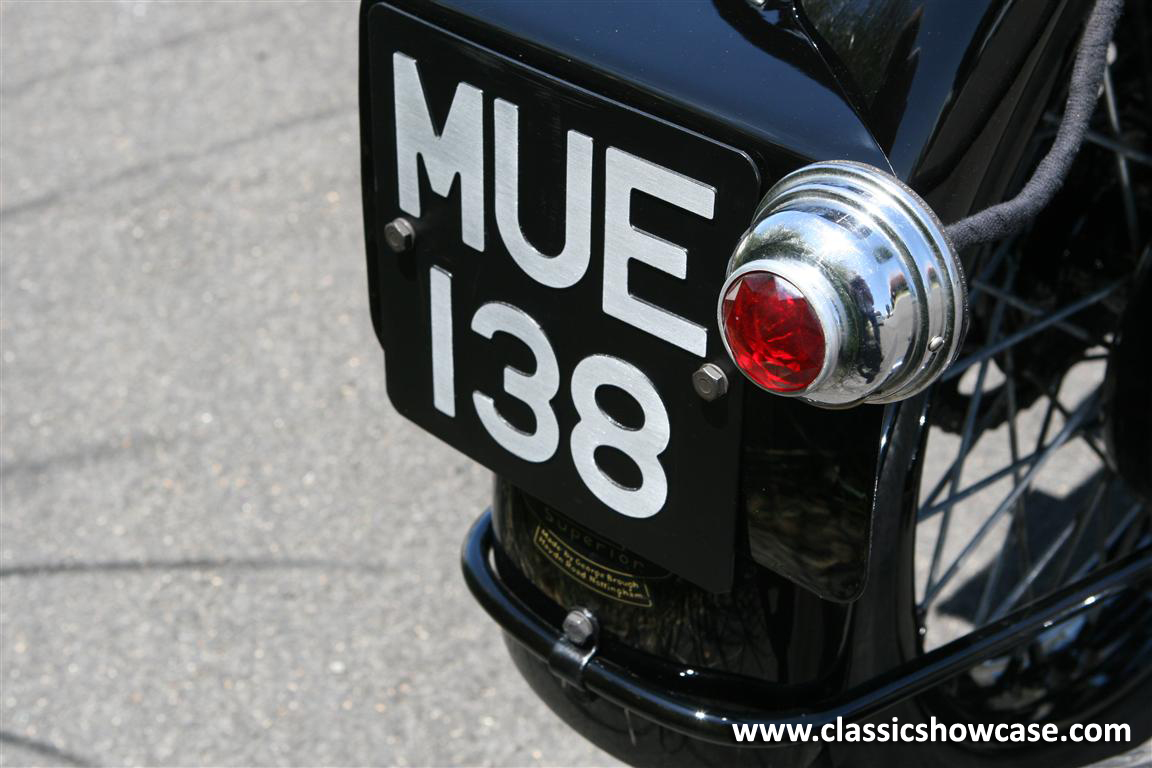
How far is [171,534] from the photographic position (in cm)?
240

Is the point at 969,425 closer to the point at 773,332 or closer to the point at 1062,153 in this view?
the point at 1062,153

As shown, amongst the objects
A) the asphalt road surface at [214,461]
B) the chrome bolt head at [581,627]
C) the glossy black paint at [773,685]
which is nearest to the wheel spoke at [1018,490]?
the glossy black paint at [773,685]

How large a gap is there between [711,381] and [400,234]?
1.34 feet

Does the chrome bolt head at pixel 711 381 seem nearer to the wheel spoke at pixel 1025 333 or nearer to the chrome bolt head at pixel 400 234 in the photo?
the chrome bolt head at pixel 400 234

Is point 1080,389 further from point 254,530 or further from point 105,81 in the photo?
point 105,81

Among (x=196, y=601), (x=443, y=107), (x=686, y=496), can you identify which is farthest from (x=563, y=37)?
(x=196, y=601)

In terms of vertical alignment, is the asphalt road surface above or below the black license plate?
below

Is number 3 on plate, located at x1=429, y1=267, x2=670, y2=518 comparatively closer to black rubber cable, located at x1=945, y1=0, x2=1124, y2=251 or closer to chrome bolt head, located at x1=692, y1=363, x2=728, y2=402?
chrome bolt head, located at x1=692, y1=363, x2=728, y2=402

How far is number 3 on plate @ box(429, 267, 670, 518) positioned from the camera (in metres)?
1.32

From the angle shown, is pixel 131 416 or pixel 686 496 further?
pixel 131 416

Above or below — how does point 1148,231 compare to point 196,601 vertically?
above

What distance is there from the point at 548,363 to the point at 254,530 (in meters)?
1.20

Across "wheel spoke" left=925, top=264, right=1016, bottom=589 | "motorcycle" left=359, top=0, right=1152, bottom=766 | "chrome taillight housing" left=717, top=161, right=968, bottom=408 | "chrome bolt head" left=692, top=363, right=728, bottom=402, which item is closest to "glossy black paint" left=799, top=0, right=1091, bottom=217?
"motorcycle" left=359, top=0, right=1152, bottom=766

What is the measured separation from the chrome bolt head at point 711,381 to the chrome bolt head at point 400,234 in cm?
38
